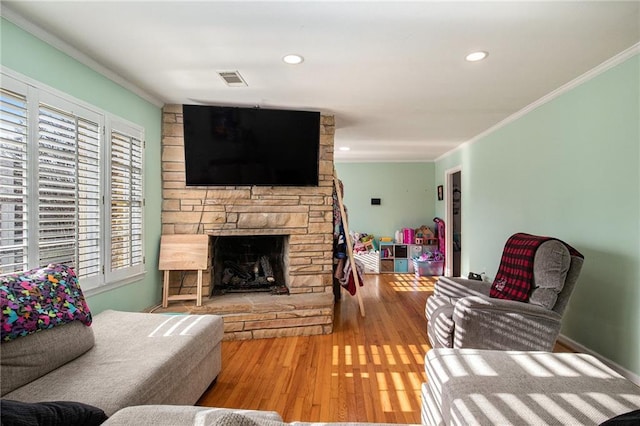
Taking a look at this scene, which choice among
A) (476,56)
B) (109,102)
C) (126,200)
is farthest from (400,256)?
(109,102)

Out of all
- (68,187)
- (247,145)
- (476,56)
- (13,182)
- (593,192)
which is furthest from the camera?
(247,145)

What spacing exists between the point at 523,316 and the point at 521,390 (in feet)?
3.34

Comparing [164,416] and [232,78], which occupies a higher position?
[232,78]

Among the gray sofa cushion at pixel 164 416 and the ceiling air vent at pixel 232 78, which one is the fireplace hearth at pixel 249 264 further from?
the gray sofa cushion at pixel 164 416

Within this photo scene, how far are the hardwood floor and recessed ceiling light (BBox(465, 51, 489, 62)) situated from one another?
89.9 inches

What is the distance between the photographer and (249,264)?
3.75 m

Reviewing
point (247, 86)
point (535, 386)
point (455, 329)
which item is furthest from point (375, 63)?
point (535, 386)

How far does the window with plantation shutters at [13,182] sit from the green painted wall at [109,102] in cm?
24

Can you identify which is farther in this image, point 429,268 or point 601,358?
point 429,268

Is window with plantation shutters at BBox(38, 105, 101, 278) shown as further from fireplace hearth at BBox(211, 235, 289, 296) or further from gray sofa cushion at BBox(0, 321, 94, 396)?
fireplace hearth at BBox(211, 235, 289, 296)

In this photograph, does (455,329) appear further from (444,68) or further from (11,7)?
(11,7)

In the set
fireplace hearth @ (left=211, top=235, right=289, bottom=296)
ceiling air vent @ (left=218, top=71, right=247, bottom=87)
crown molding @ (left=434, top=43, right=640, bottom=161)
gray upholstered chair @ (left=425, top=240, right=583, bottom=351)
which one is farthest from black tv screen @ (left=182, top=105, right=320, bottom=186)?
crown molding @ (left=434, top=43, right=640, bottom=161)

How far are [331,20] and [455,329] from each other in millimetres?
2101

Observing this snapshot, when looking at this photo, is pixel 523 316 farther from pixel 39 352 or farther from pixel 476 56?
pixel 39 352
